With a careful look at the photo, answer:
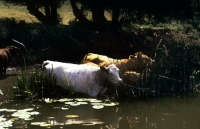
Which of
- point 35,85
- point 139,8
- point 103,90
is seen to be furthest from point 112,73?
point 139,8

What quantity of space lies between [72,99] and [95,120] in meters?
1.53

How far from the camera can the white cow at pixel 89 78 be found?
10109 mm

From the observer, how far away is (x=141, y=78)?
10039 mm

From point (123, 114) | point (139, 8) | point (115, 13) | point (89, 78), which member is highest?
point (139, 8)

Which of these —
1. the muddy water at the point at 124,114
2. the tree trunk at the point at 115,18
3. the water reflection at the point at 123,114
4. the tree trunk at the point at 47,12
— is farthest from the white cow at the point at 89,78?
the tree trunk at the point at 47,12

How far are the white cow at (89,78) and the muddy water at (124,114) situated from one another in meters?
0.62

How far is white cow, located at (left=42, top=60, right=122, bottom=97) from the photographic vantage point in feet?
33.2

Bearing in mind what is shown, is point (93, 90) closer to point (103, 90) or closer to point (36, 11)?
point (103, 90)

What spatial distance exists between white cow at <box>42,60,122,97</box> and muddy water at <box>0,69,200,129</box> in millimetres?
619

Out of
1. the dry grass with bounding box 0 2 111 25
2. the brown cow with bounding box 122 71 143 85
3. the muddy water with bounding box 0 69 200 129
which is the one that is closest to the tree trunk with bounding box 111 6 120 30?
the dry grass with bounding box 0 2 111 25

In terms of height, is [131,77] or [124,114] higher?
[131,77]

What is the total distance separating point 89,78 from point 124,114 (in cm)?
172

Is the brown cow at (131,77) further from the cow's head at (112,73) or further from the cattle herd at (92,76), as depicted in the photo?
the cow's head at (112,73)

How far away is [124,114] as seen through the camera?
8.79 m
